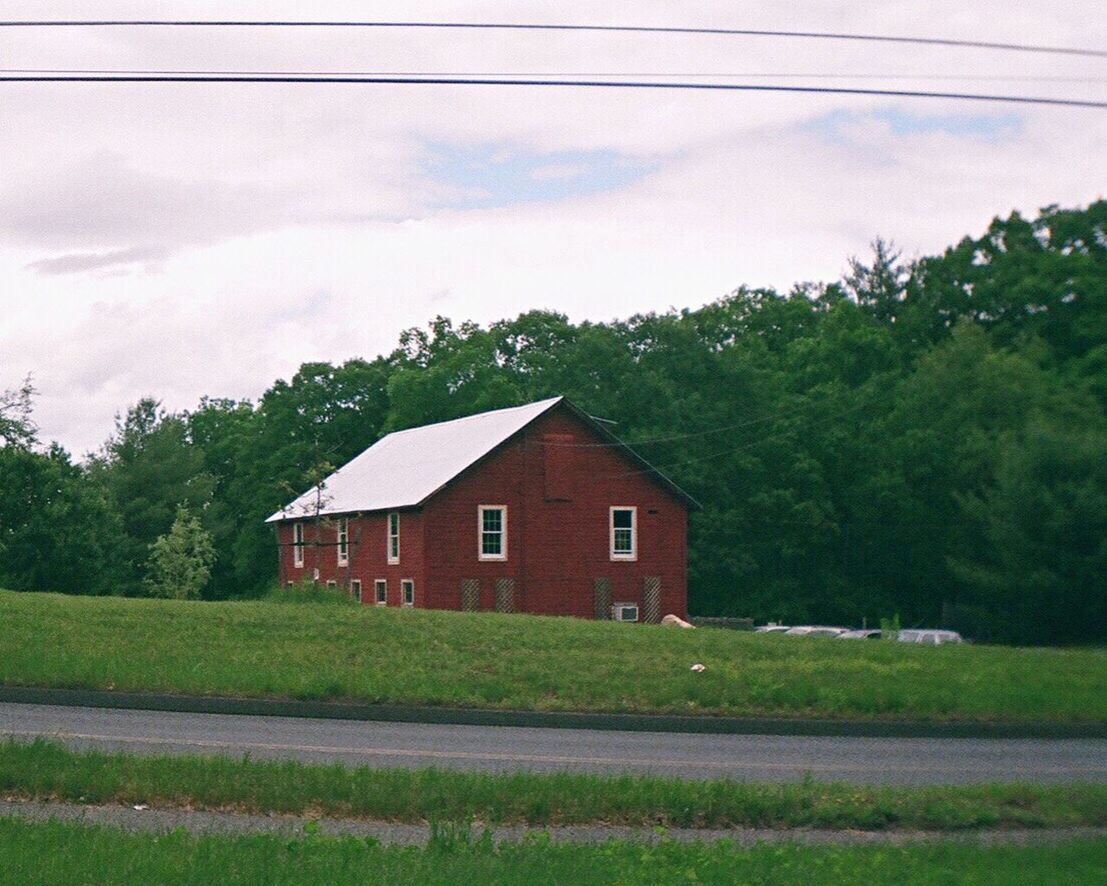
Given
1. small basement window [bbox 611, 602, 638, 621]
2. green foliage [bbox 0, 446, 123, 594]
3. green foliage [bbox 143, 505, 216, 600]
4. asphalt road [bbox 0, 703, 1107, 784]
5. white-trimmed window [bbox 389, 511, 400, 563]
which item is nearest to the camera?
asphalt road [bbox 0, 703, 1107, 784]

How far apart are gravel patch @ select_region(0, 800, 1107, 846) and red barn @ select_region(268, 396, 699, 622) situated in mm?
41464

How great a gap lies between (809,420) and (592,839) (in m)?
51.2

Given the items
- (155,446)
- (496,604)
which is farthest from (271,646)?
(155,446)

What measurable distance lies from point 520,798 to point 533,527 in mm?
42971

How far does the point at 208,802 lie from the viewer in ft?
42.1

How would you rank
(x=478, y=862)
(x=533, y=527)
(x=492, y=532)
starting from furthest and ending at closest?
(x=533, y=527), (x=492, y=532), (x=478, y=862)

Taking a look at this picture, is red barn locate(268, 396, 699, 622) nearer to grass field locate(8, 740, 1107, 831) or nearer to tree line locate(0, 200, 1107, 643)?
tree line locate(0, 200, 1107, 643)

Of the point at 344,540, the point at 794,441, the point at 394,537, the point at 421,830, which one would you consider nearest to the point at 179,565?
the point at 344,540

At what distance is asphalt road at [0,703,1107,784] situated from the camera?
1642 centimetres

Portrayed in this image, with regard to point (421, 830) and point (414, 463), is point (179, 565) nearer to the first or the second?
point (414, 463)

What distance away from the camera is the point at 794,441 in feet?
231

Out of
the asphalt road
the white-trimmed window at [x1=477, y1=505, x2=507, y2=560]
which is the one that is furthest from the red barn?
the asphalt road

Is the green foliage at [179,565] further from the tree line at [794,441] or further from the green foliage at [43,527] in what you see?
the green foliage at [43,527]

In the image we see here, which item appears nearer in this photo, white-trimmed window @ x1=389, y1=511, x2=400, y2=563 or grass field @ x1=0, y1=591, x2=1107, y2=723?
grass field @ x1=0, y1=591, x2=1107, y2=723
